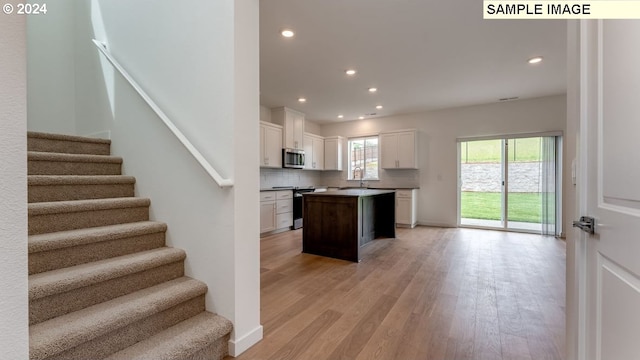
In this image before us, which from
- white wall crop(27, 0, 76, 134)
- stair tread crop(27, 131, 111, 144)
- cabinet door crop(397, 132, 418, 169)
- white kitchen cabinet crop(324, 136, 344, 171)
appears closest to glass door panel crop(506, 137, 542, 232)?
cabinet door crop(397, 132, 418, 169)

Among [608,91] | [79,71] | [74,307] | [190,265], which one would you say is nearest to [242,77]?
[190,265]

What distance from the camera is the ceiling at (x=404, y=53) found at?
2.62 metres

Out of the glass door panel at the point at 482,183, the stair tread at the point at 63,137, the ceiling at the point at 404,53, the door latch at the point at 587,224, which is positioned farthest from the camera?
the glass door panel at the point at 482,183

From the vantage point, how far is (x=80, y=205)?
1.84 metres

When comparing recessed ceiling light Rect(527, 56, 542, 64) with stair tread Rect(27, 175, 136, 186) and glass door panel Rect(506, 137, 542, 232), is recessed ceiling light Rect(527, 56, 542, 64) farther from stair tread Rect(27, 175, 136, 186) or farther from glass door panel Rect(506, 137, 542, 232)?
stair tread Rect(27, 175, 136, 186)

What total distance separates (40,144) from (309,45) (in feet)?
9.15

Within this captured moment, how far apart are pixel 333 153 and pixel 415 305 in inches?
208

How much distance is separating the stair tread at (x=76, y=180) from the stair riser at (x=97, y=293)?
97cm

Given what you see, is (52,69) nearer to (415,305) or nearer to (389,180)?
(415,305)

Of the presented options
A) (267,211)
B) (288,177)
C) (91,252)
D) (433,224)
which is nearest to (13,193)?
(91,252)

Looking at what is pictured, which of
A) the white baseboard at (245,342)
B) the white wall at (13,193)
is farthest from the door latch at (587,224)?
the white wall at (13,193)

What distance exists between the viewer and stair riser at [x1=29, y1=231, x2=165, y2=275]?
1.50 m

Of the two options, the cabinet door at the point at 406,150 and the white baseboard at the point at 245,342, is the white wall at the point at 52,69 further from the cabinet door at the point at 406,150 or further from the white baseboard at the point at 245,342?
the cabinet door at the point at 406,150

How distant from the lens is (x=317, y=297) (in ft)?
8.29
